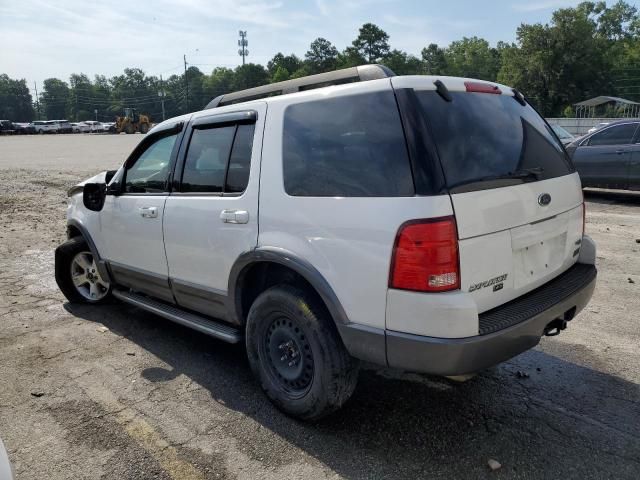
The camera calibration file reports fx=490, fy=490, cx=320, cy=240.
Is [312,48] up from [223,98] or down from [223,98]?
up

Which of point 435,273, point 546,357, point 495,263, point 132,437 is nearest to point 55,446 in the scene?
point 132,437

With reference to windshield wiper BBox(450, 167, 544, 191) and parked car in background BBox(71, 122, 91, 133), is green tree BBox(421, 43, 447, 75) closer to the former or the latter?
parked car in background BBox(71, 122, 91, 133)

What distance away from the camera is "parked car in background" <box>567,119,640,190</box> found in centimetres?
1005

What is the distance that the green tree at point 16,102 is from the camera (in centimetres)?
11894

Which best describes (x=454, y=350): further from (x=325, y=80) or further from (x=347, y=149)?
(x=325, y=80)

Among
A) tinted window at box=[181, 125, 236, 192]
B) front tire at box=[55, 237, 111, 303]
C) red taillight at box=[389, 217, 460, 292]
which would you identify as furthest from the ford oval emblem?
front tire at box=[55, 237, 111, 303]

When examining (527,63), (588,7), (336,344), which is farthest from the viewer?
(588,7)

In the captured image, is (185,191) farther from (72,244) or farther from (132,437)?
(72,244)

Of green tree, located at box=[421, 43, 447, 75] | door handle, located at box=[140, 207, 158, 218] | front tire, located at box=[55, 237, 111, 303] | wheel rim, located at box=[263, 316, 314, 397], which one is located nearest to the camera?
wheel rim, located at box=[263, 316, 314, 397]

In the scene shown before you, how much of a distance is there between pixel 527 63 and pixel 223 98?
67358 millimetres

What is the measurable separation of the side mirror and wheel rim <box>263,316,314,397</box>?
2.39 meters

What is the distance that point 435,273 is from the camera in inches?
91.6

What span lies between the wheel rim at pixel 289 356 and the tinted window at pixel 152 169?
1.61 m

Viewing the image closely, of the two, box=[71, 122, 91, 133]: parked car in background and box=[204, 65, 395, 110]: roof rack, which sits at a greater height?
box=[71, 122, 91, 133]: parked car in background
